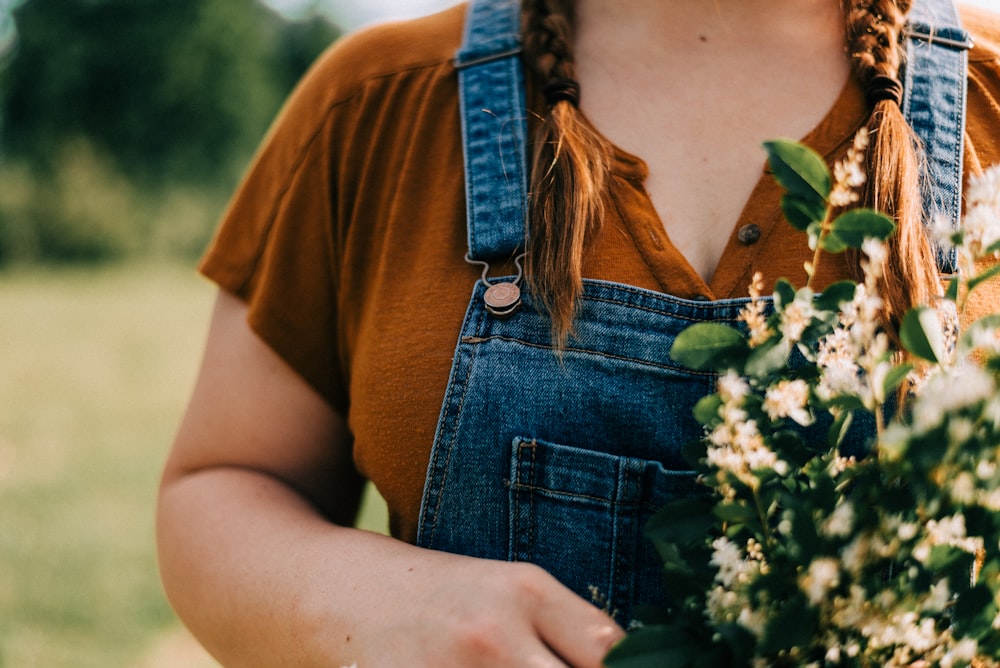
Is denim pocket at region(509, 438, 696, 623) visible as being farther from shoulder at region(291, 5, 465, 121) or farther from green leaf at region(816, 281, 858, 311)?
shoulder at region(291, 5, 465, 121)

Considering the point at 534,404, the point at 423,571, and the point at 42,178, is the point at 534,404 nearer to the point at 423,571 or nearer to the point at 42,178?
the point at 423,571

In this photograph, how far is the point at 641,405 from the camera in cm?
109

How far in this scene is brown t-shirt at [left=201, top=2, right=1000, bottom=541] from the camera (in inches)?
45.0

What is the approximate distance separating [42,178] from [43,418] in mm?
10463

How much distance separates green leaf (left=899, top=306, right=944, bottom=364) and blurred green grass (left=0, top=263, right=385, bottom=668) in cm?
373

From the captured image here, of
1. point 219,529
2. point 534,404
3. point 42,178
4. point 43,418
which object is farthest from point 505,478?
point 42,178

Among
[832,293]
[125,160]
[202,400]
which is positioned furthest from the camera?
[125,160]

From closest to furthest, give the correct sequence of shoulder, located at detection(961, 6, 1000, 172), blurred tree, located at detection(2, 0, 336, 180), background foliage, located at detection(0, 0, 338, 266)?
shoulder, located at detection(961, 6, 1000, 172)
background foliage, located at detection(0, 0, 338, 266)
blurred tree, located at detection(2, 0, 336, 180)

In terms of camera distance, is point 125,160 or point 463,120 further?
point 125,160

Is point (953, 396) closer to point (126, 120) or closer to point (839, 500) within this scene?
point (839, 500)

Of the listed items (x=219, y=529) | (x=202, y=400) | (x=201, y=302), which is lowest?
(x=201, y=302)

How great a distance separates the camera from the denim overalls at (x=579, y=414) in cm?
109

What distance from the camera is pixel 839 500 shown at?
2.42 feet

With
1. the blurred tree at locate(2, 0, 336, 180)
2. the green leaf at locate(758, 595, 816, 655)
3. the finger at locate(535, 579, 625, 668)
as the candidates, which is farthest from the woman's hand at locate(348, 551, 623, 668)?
the blurred tree at locate(2, 0, 336, 180)
